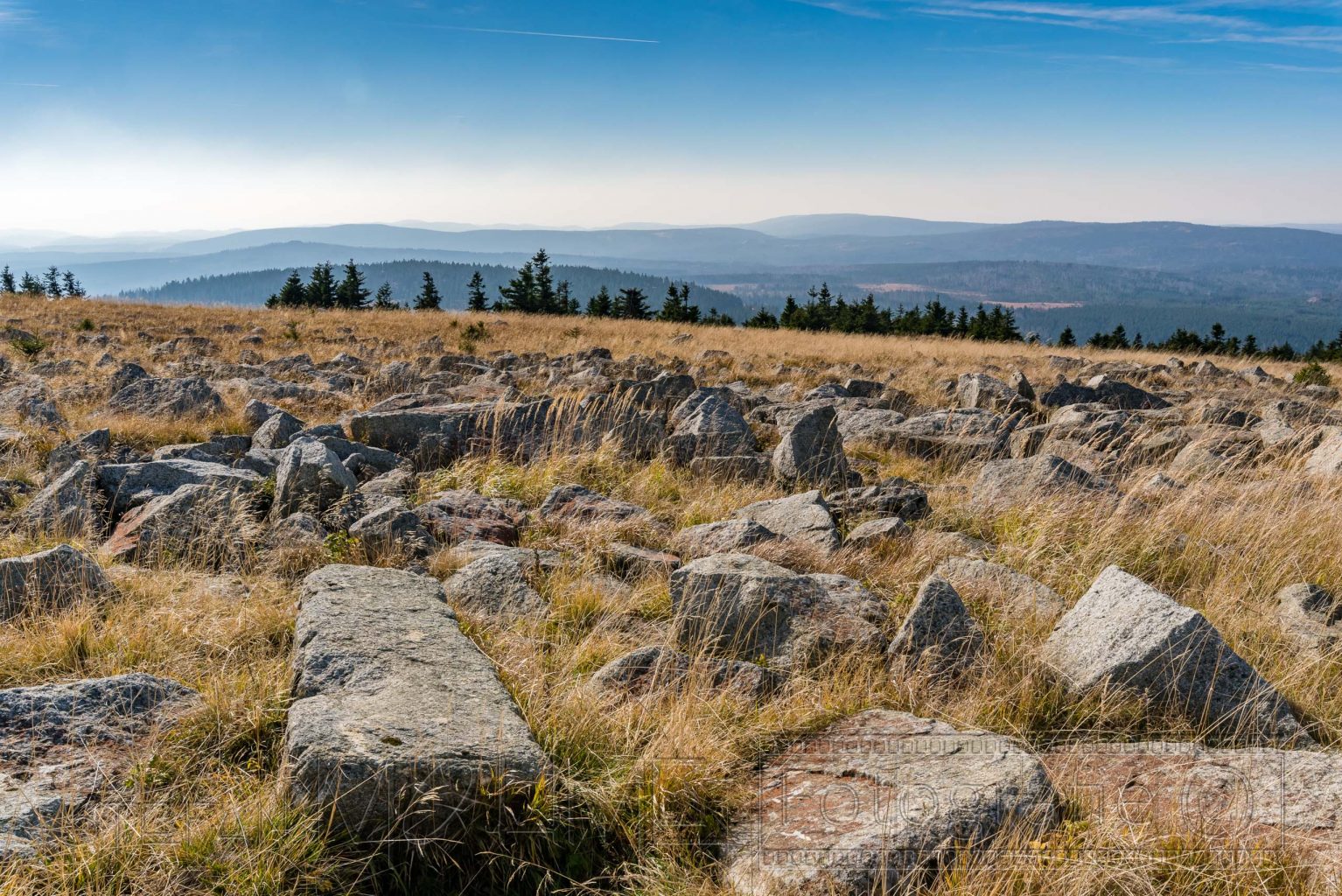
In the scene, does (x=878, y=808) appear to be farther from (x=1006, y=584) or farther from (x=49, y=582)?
(x=49, y=582)

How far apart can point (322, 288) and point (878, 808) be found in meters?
45.8

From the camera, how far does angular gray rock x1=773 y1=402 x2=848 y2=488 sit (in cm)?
826

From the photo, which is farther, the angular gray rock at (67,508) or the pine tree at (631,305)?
the pine tree at (631,305)

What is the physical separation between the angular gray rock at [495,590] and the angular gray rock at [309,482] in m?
1.92

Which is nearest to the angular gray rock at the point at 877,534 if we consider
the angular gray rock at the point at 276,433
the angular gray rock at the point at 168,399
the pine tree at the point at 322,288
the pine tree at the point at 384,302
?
the angular gray rock at the point at 276,433

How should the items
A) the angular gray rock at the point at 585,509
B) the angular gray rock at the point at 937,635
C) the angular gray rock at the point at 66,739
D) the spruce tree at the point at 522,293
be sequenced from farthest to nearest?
1. the spruce tree at the point at 522,293
2. the angular gray rock at the point at 585,509
3. the angular gray rock at the point at 937,635
4. the angular gray rock at the point at 66,739

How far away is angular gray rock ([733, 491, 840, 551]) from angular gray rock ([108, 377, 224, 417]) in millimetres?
7735

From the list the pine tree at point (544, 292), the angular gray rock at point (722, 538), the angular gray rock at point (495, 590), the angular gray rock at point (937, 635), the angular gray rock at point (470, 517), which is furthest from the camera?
the pine tree at point (544, 292)

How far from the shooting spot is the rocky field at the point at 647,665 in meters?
2.73

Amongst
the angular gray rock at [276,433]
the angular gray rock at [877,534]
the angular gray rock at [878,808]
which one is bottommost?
the angular gray rock at [878,808]

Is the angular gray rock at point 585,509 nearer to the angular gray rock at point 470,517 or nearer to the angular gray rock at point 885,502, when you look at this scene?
the angular gray rock at point 470,517

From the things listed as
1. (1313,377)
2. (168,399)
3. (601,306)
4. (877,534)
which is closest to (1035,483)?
(877,534)

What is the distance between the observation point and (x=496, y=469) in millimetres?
7887

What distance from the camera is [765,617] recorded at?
445 centimetres
